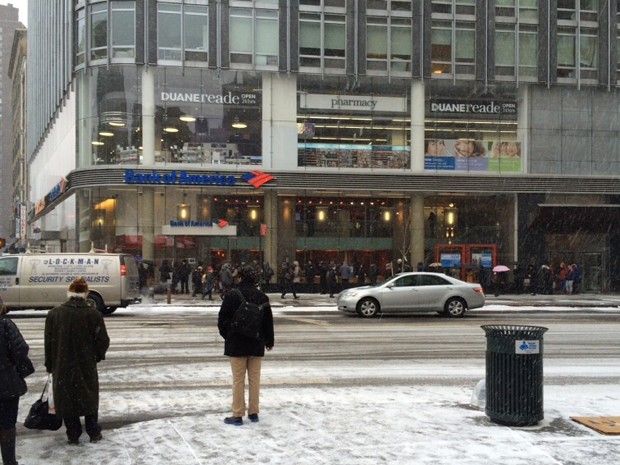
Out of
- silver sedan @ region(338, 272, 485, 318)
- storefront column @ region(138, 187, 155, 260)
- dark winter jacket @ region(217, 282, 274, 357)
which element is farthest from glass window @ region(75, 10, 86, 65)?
dark winter jacket @ region(217, 282, 274, 357)

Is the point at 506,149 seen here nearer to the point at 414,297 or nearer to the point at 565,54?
the point at 565,54

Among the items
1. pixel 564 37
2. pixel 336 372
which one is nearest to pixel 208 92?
pixel 564 37

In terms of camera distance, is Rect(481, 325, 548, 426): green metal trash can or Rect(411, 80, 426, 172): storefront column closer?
Rect(481, 325, 548, 426): green metal trash can

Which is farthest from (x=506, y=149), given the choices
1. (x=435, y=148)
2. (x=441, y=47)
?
(x=441, y=47)

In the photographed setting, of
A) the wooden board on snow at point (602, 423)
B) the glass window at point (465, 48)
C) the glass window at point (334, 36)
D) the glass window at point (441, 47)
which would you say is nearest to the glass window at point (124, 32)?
the glass window at point (334, 36)

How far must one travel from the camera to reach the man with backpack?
7.10m

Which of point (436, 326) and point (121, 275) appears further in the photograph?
point (121, 275)

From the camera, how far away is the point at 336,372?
1073 cm

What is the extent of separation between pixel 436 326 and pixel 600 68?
25147mm

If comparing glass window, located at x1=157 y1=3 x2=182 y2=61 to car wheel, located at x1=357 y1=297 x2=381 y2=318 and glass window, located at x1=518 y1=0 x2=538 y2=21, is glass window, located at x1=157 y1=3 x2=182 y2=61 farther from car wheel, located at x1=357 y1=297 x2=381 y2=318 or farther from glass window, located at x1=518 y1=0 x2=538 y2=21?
car wheel, located at x1=357 y1=297 x2=381 y2=318

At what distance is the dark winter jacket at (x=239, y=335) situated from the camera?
23.3 ft

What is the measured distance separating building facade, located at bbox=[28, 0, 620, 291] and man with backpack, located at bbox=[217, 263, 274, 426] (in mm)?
27006

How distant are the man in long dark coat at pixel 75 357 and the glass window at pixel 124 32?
1151 inches

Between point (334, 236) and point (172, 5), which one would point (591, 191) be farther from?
point (172, 5)
